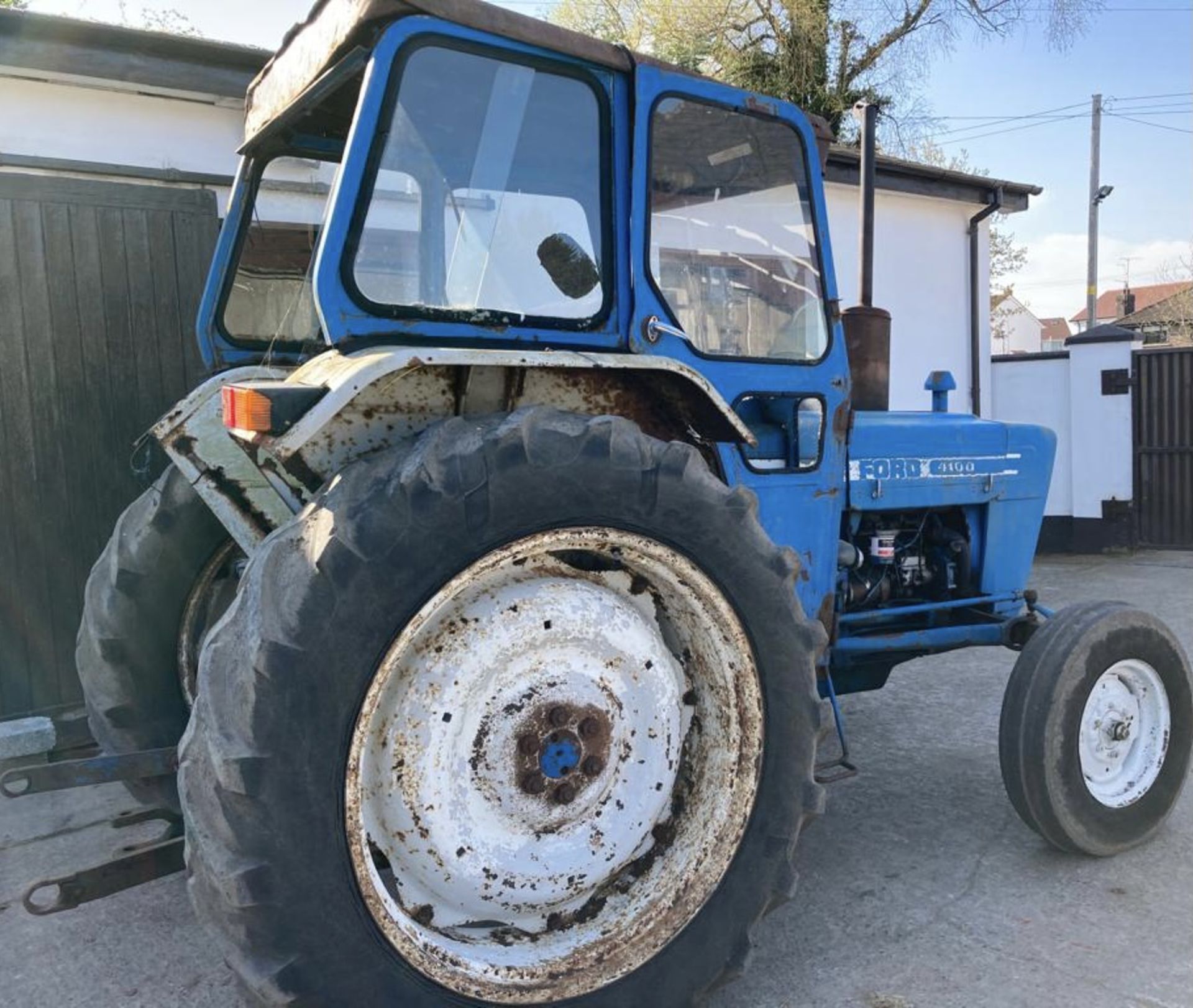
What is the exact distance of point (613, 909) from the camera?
6.91 feet

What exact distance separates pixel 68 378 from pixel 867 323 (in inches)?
141

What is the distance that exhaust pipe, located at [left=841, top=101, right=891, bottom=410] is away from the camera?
10.8 feet

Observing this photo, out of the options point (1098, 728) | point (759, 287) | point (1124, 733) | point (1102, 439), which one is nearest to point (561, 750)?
point (759, 287)

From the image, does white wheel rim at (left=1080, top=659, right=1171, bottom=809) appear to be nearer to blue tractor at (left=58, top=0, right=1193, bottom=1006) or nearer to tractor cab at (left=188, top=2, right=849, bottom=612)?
blue tractor at (left=58, top=0, right=1193, bottom=1006)

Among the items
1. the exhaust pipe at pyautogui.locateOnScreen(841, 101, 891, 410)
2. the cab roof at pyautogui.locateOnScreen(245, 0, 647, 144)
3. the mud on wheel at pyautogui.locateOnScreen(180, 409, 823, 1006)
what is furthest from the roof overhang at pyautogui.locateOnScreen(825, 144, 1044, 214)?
the mud on wheel at pyautogui.locateOnScreen(180, 409, 823, 1006)

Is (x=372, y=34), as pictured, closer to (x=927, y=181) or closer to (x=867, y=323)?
(x=867, y=323)

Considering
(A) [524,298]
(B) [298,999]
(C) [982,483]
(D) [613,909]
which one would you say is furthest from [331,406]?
(C) [982,483]

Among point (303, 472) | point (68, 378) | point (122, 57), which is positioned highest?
point (122, 57)

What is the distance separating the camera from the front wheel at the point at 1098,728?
2859mm

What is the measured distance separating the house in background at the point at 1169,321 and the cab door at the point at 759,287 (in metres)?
25.2

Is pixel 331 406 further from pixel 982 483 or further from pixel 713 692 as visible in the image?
pixel 982 483

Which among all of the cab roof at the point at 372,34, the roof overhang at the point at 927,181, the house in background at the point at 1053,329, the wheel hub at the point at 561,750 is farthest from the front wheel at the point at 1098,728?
the house in background at the point at 1053,329

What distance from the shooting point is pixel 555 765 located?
2043mm

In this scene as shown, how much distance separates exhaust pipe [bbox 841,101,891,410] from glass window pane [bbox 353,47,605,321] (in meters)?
1.32
